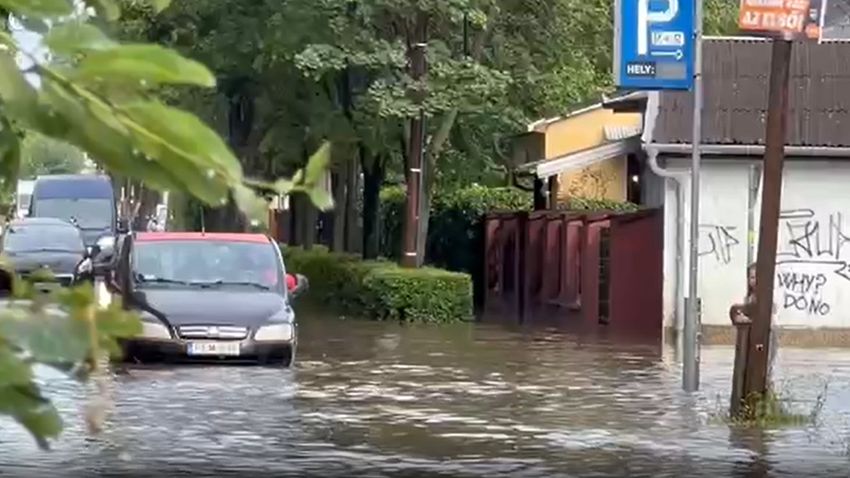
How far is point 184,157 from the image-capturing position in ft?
7.36

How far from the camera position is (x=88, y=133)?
2.25 metres

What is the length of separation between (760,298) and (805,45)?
43.9ft

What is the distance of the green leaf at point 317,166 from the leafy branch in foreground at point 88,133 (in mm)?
179

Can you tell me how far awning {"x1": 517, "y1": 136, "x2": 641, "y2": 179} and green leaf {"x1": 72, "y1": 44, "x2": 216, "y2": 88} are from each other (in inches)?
1118

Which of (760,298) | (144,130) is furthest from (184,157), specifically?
(760,298)

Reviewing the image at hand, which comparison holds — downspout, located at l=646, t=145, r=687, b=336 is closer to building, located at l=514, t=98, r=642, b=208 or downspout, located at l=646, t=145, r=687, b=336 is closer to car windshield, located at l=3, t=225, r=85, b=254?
building, located at l=514, t=98, r=642, b=208

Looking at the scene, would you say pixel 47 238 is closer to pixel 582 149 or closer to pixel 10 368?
pixel 582 149

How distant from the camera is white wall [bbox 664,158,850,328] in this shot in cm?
2786

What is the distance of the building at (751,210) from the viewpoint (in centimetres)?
2778

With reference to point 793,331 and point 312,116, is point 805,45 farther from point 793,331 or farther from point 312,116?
point 312,116

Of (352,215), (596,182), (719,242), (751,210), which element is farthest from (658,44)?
(352,215)

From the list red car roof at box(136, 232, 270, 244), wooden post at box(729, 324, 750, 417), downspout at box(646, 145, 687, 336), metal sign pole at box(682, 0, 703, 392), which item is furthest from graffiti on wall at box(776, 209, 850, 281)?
wooden post at box(729, 324, 750, 417)

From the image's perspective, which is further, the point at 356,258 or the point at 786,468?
the point at 356,258

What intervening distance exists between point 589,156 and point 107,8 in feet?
95.3
